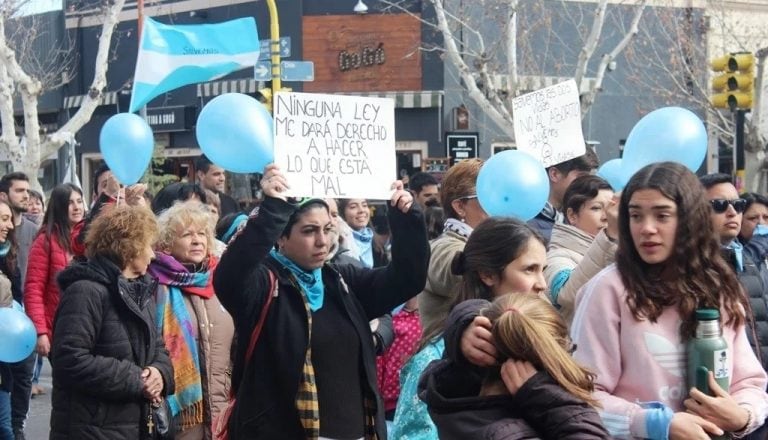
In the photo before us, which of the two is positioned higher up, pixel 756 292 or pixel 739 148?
pixel 739 148

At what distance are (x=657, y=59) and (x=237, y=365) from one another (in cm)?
2520

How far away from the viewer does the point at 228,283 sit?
4.39m

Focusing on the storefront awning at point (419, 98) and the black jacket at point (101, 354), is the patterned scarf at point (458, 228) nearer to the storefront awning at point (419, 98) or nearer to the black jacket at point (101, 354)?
the black jacket at point (101, 354)

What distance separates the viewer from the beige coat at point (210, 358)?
5.86m

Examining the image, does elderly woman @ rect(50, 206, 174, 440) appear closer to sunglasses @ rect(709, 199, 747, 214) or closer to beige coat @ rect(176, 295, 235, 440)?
beige coat @ rect(176, 295, 235, 440)

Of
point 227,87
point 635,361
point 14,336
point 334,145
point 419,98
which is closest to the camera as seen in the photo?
point 635,361

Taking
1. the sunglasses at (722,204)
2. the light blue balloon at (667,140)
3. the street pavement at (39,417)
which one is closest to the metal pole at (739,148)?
the street pavement at (39,417)

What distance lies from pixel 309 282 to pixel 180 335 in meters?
1.49

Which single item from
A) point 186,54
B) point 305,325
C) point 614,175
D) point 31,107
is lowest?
point 305,325

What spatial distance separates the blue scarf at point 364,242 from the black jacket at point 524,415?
18.8 ft

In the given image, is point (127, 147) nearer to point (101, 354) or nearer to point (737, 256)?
point (101, 354)

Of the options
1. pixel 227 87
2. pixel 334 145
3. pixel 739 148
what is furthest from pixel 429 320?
pixel 227 87

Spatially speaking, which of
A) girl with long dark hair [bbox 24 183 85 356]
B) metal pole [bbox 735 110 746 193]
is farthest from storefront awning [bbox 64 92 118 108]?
girl with long dark hair [bbox 24 183 85 356]

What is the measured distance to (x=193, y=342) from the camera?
232 inches
